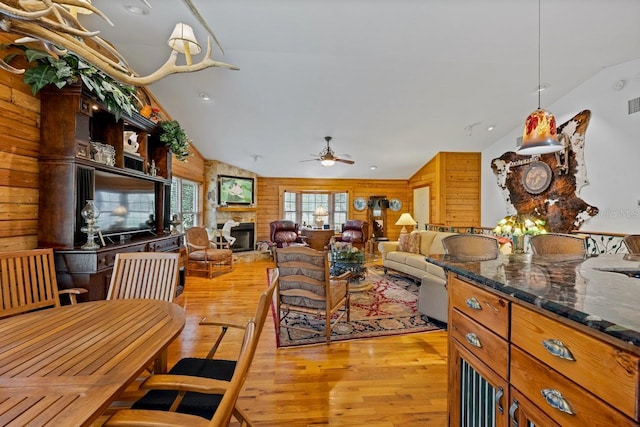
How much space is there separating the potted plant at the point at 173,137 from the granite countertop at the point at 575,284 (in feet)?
12.9

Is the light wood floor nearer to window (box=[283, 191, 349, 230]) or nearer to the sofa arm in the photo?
the sofa arm

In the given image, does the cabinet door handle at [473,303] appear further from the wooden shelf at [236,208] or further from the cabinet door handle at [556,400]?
the wooden shelf at [236,208]

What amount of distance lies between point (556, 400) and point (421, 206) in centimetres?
787

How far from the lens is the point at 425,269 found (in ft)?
15.4

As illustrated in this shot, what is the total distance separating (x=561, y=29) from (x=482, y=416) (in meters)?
3.85

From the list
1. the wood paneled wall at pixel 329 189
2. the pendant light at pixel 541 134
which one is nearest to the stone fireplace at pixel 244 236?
the wood paneled wall at pixel 329 189

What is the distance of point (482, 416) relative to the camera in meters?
1.28

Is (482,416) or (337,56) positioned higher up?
(337,56)

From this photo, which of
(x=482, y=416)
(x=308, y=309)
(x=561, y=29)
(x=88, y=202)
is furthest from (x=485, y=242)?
(x=88, y=202)

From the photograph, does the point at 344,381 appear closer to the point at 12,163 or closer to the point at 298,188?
the point at 12,163

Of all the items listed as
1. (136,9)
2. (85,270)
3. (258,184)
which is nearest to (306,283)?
(85,270)

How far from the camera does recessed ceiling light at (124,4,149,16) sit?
2785mm

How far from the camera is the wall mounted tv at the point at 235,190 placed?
777 centimetres

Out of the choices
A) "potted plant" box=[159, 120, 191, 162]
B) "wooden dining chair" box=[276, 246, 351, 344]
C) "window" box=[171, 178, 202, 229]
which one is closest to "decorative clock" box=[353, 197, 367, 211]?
"window" box=[171, 178, 202, 229]
